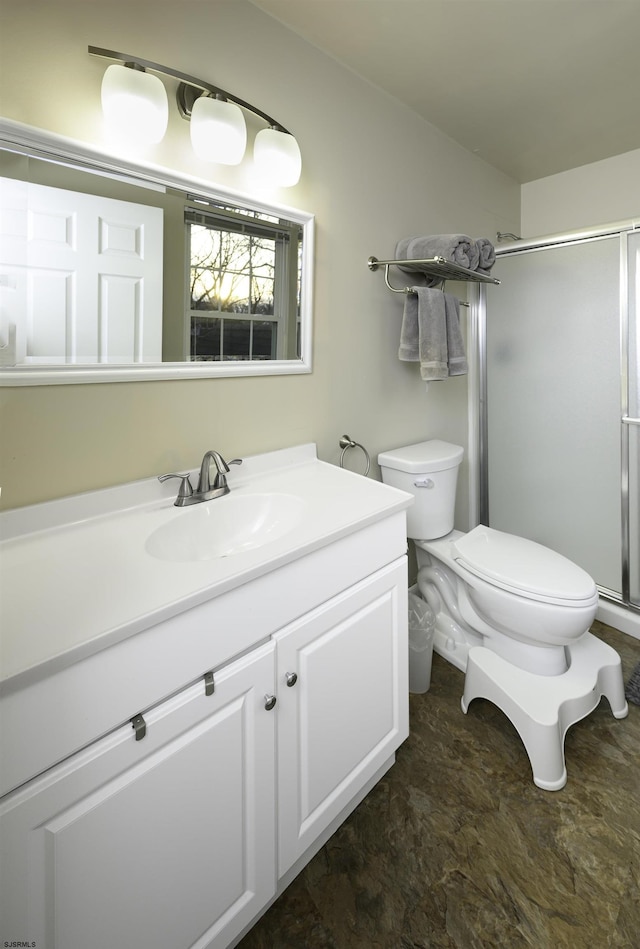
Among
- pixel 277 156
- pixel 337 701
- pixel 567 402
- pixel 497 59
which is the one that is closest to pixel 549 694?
pixel 337 701

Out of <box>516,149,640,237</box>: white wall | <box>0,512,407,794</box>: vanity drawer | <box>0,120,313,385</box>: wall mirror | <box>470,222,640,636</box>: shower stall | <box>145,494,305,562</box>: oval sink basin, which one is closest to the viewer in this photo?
<box>0,512,407,794</box>: vanity drawer

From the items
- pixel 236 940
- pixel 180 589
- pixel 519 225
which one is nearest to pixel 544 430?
pixel 519 225

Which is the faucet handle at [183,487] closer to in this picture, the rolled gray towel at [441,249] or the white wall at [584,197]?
the rolled gray towel at [441,249]

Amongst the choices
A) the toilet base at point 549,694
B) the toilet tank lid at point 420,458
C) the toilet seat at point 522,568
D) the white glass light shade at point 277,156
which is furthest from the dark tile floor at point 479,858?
the white glass light shade at point 277,156

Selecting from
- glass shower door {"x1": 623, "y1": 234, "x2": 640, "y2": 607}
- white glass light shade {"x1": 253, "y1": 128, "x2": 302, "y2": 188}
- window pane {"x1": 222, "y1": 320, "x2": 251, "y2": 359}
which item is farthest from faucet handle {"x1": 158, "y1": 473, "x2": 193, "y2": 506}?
glass shower door {"x1": 623, "y1": 234, "x2": 640, "y2": 607}

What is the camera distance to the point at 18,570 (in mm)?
868

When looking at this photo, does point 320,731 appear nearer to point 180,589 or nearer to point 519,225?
point 180,589

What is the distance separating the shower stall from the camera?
1958 mm

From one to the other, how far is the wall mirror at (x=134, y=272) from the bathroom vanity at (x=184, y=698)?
1.18 feet

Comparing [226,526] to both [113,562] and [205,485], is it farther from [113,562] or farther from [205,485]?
[113,562]

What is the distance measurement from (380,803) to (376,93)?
2.43 m

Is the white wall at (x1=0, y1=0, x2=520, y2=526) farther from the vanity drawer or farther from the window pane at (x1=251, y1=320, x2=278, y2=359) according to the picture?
the vanity drawer

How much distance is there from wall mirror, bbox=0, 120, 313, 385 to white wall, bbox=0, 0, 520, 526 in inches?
2.2

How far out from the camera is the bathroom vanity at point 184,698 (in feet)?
2.13
